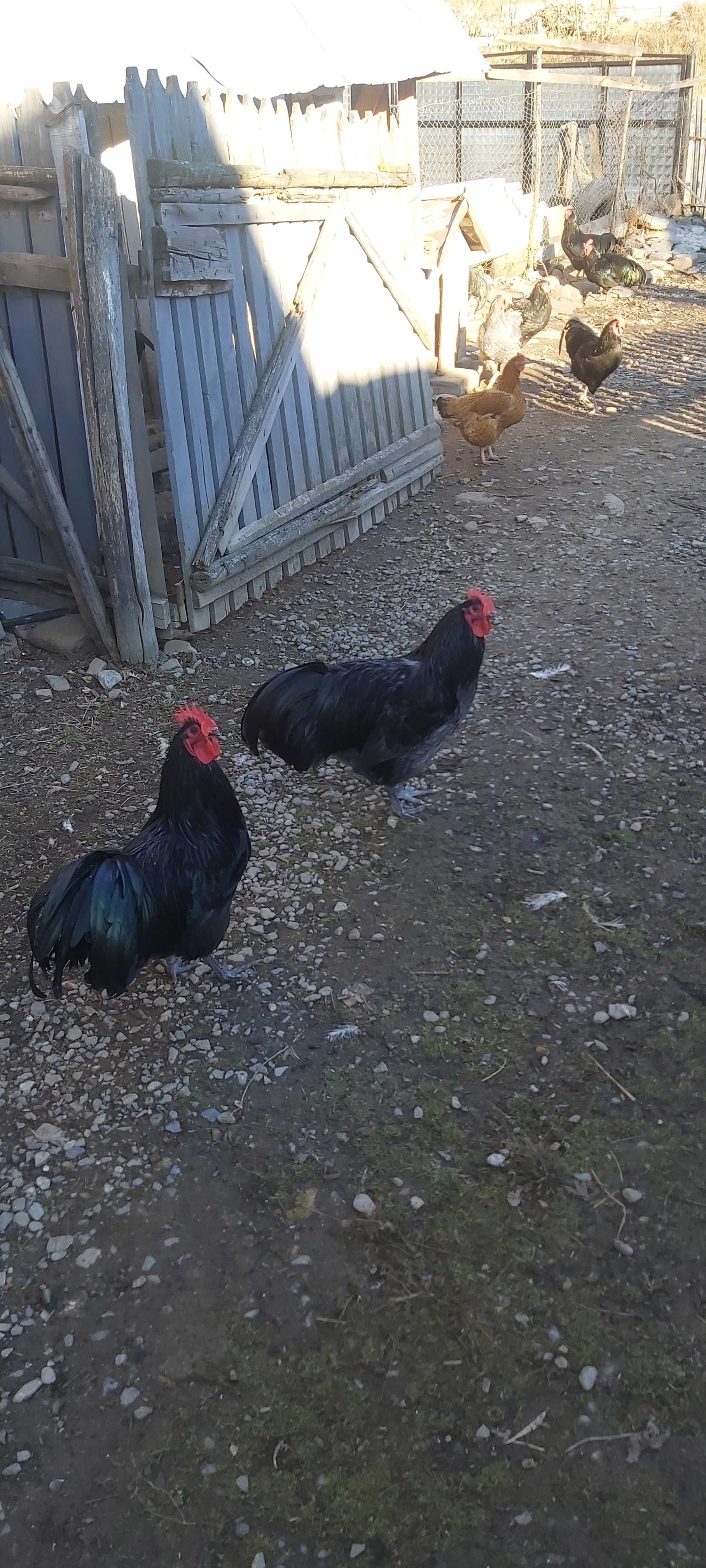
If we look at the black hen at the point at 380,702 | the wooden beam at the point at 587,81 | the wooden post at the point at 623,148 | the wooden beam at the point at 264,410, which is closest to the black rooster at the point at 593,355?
the wooden beam at the point at 264,410

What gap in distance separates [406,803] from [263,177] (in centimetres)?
448

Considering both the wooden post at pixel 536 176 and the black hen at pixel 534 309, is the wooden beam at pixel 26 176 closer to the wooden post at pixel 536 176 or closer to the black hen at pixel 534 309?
the black hen at pixel 534 309

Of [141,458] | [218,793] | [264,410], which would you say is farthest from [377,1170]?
[264,410]

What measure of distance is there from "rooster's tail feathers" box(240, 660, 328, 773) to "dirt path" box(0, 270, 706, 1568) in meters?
0.46

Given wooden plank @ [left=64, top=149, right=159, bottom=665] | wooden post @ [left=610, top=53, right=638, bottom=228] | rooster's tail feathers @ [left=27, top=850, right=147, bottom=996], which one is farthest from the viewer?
wooden post @ [left=610, top=53, right=638, bottom=228]

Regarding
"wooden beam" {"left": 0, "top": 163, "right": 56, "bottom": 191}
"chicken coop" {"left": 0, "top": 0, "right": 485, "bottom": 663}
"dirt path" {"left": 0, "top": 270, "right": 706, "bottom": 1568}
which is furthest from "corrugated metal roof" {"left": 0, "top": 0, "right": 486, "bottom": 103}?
"dirt path" {"left": 0, "top": 270, "right": 706, "bottom": 1568}

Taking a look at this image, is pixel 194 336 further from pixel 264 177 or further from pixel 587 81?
pixel 587 81

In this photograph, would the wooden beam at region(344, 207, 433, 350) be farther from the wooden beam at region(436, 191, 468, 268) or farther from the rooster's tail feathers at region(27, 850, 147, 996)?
the rooster's tail feathers at region(27, 850, 147, 996)

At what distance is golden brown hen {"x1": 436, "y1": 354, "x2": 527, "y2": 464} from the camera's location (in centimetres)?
1006

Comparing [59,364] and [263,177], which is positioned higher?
[263,177]

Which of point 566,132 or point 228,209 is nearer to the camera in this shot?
point 228,209

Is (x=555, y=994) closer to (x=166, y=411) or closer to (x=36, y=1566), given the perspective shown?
(x=36, y=1566)

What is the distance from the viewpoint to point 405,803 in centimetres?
556

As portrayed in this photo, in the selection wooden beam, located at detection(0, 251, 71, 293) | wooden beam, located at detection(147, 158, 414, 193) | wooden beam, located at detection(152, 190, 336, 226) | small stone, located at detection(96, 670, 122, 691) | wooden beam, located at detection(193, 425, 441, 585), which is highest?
wooden beam, located at detection(147, 158, 414, 193)
